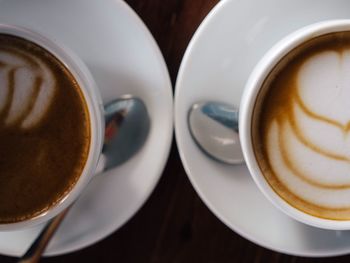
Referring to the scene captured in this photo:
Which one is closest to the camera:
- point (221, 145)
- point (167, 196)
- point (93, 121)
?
point (93, 121)

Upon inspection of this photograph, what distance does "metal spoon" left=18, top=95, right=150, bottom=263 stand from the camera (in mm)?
1029

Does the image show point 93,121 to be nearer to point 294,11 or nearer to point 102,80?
point 102,80

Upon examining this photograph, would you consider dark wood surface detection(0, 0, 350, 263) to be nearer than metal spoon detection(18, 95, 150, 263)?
No

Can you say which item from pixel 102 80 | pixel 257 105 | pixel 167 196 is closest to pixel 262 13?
pixel 257 105

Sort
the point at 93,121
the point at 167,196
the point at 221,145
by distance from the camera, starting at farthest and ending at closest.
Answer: the point at 167,196 → the point at 221,145 → the point at 93,121

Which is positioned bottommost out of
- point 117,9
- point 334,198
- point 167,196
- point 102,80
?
point 167,196

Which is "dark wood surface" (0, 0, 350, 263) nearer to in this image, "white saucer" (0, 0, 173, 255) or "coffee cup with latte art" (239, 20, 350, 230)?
"white saucer" (0, 0, 173, 255)

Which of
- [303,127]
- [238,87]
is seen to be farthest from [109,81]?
[303,127]

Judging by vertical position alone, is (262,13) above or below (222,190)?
above

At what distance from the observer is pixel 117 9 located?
3.15 feet

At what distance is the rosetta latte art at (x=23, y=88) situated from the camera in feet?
3.12

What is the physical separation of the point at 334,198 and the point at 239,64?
0.93 ft

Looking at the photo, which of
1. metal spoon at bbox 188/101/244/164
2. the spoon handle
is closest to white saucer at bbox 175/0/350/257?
metal spoon at bbox 188/101/244/164

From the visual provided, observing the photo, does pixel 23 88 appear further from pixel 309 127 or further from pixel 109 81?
pixel 309 127
